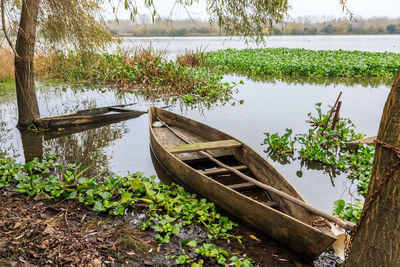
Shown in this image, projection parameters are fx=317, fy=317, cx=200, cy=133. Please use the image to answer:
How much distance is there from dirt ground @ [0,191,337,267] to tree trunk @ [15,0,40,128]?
3.56 m

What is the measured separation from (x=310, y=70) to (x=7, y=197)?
13.0 meters

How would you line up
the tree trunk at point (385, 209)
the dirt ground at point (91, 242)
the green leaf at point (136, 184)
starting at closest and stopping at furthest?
the tree trunk at point (385, 209) < the dirt ground at point (91, 242) < the green leaf at point (136, 184)

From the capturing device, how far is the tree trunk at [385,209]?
1964mm

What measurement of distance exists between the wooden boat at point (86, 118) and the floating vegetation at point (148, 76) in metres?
1.83

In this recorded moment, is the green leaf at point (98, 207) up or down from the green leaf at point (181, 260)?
up

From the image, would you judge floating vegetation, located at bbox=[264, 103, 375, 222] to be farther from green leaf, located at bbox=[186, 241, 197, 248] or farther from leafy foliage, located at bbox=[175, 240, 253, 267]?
green leaf, located at bbox=[186, 241, 197, 248]

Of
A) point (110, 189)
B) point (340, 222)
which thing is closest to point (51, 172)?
point (110, 189)

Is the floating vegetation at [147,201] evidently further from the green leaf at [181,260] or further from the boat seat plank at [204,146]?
the boat seat plank at [204,146]

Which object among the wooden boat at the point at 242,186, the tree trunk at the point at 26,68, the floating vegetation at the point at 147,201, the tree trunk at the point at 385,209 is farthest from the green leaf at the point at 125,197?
the tree trunk at the point at 26,68

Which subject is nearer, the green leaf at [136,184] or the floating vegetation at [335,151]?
the green leaf at [136,184]

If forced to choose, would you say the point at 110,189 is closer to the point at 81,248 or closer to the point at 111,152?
the point at 81,248

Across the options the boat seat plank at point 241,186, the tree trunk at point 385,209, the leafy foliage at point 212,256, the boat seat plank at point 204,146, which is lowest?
the leafy foliage at point 212,256

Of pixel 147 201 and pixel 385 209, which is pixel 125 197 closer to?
pixel 147 201

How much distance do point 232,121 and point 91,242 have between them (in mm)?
5248
